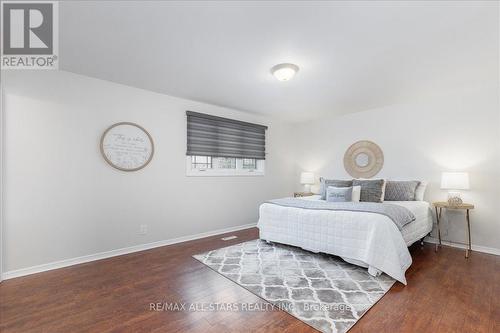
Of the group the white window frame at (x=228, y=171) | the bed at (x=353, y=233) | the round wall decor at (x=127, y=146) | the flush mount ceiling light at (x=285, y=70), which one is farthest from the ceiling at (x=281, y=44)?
the bed at (x=353, y=233)

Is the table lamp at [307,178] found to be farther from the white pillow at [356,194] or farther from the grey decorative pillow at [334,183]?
the white pillow at [356,194]

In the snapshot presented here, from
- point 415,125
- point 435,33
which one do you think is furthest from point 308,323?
point 415,125

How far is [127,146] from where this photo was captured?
3182mm

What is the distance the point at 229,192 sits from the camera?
14.2ft

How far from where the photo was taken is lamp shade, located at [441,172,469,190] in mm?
3066

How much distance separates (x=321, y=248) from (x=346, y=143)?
8.54 feet

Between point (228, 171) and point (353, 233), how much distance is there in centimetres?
245

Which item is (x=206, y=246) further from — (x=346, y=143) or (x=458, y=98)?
(x=458, y=98)

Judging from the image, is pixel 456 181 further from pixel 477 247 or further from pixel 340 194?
pixel 340 194

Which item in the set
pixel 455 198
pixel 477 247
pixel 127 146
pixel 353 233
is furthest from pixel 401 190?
pixel 127 146

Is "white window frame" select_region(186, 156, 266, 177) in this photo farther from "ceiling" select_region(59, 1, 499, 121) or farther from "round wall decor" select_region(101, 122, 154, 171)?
"ceiling" select_region(59, 1, 499, 121)

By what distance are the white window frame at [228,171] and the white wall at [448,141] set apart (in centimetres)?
165

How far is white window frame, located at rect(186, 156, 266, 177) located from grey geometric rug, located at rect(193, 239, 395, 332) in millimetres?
1355

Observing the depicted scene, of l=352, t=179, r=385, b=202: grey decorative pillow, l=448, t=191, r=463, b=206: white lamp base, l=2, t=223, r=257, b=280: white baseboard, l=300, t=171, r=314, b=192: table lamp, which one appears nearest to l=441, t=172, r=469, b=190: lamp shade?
l=448, t=191, r=463, b=206: white lamp base
